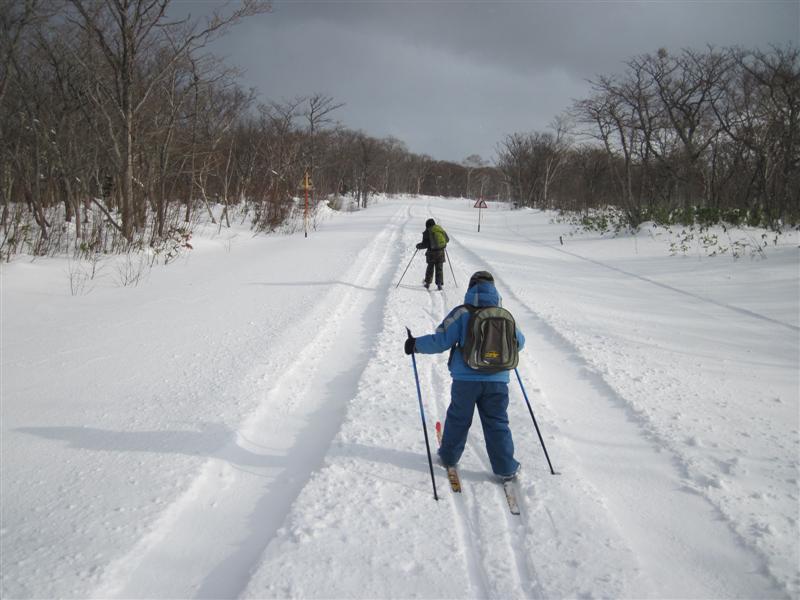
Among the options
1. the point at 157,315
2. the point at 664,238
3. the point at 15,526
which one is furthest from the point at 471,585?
the point at 664,238

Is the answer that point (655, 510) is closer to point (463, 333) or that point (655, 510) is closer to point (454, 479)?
point (454, 479)

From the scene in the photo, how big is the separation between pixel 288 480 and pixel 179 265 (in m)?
10.3

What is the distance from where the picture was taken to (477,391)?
3334 mm

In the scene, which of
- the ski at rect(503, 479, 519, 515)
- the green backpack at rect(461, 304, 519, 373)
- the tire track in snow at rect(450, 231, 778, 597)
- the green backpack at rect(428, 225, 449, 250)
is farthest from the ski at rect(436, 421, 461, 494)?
the green backpack at rect(428, 225, 449, 250)

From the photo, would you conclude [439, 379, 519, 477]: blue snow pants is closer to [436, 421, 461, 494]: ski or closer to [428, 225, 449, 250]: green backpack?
[436, 421, 461, 494]: ski

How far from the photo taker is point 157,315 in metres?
7.35

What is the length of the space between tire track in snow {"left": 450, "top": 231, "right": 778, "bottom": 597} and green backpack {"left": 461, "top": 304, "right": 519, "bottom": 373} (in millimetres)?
1136

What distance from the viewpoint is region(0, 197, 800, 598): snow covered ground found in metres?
2.53

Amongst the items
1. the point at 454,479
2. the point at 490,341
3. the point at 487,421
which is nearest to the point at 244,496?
the point at 454,479

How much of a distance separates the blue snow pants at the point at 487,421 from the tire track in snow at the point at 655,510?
2.17ft

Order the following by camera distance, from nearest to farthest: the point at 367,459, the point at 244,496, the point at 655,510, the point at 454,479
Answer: the point at 655,510 < the point at 244,496 < the point at 454,479 < the point at 367,459

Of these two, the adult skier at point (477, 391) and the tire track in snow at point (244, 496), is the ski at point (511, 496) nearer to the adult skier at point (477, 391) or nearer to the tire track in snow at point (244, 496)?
the adult skier at point (477, 391)

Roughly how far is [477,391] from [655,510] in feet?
4.61

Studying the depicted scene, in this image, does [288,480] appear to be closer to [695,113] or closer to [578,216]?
[695,113]
